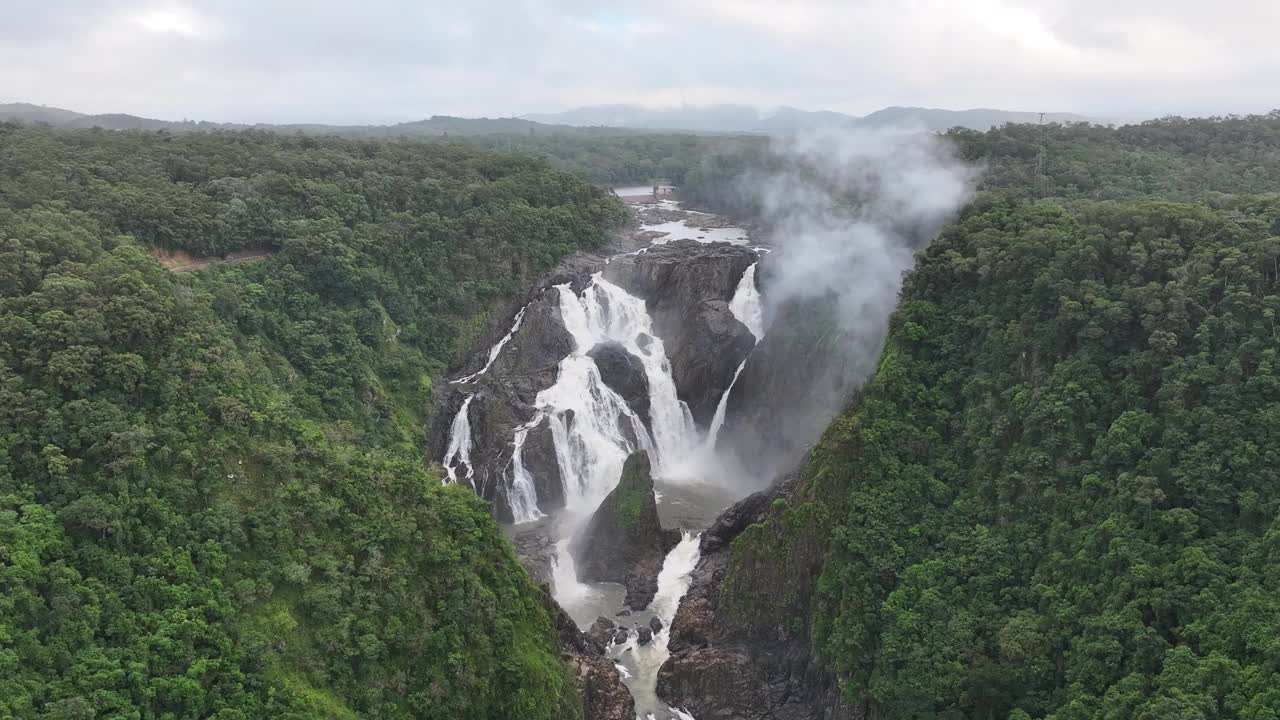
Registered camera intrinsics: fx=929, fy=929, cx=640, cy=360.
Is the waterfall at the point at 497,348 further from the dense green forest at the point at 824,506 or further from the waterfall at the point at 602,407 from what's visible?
the dense green forest at the point at 824,506

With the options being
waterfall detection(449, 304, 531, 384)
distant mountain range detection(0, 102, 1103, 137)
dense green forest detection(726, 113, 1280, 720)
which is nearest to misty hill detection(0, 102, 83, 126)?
distant mountain range detection(0, 102, 1103, 137)

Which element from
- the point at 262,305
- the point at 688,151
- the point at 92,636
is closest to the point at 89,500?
the point at 92,636

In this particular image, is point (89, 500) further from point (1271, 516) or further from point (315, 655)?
point (1271, 516)

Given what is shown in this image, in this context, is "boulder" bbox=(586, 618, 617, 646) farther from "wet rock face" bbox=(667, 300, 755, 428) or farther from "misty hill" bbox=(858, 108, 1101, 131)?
"misty hill" bbox=(858, 108, 1101, 131)

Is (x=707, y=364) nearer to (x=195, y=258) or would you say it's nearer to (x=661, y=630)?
Result: (x=661, y=630)

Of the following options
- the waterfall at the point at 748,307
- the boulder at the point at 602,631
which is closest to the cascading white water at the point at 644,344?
the waterfall at the point at 748,307
